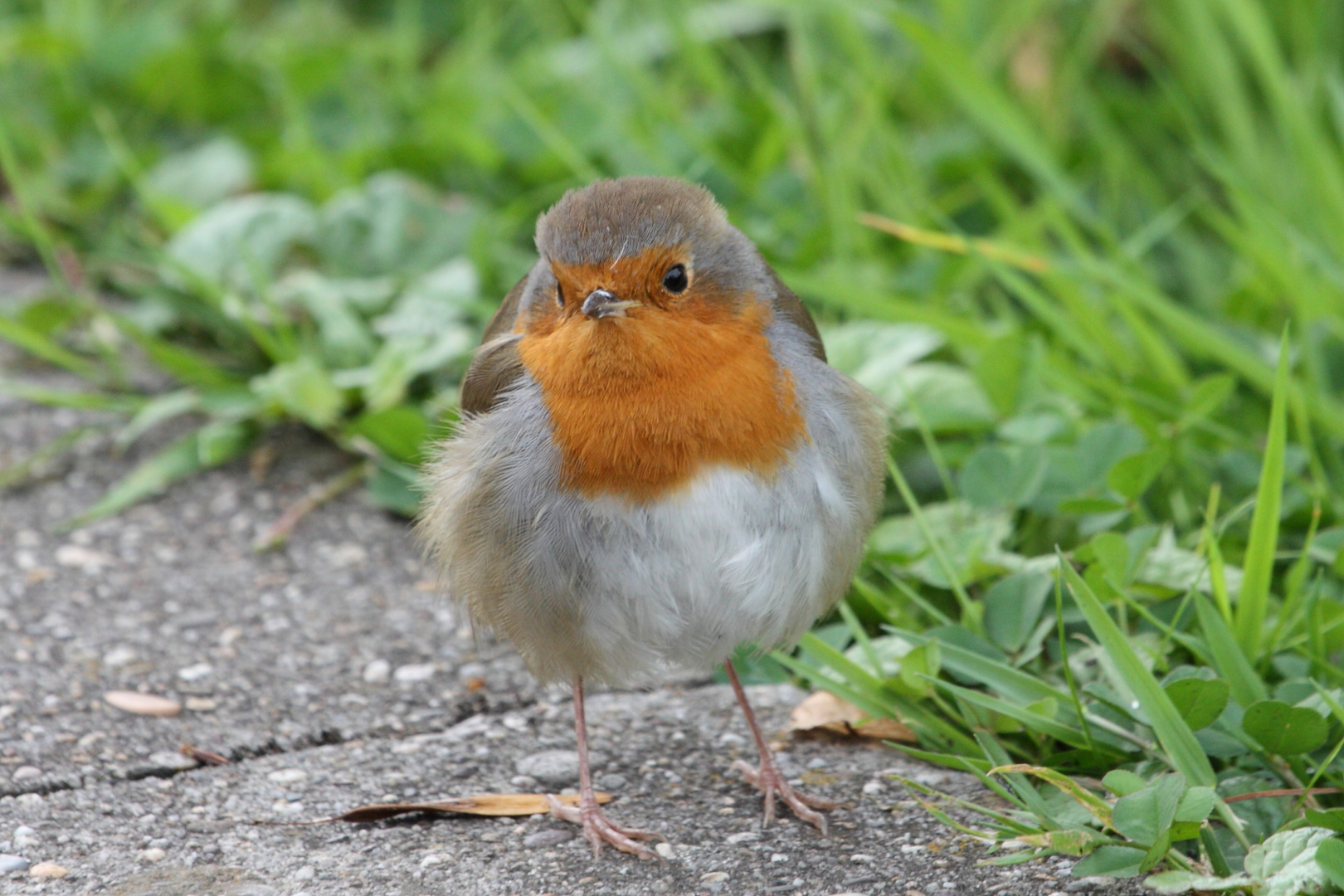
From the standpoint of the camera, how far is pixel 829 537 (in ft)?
9.20

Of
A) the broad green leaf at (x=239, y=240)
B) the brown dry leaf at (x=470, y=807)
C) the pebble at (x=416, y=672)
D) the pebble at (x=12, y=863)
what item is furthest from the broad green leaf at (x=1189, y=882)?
the broad green leaf at (x=239, y=240)

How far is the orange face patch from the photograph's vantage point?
2666 mm

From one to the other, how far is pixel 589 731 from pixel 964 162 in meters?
2.78

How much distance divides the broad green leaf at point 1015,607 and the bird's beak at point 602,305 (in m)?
1.05

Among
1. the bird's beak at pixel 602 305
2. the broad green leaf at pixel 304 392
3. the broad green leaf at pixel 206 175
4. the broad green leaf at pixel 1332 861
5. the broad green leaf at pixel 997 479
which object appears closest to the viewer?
the broad green leaf at pixel 1332 861

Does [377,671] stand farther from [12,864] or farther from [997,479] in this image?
[997,479]

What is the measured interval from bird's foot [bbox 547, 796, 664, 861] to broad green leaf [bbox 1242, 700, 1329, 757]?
3.56 feet

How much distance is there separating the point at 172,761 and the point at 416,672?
607mm

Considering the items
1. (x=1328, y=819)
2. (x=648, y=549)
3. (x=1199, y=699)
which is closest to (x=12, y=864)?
(x=648, y=549)

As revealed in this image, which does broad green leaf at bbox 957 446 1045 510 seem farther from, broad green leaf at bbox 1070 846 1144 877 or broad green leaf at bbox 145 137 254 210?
broad green leaf at bbox 145 137 254 210

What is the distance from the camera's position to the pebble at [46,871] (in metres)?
2.47

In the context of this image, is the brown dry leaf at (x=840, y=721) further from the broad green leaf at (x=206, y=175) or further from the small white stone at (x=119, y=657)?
the broad green leaf at (x=206, y=175)

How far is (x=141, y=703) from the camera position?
3.10 metres

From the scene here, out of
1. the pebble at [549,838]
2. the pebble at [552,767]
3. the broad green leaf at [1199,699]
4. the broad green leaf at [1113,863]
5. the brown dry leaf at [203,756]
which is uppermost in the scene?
the broad green leaf at [1199,699]
